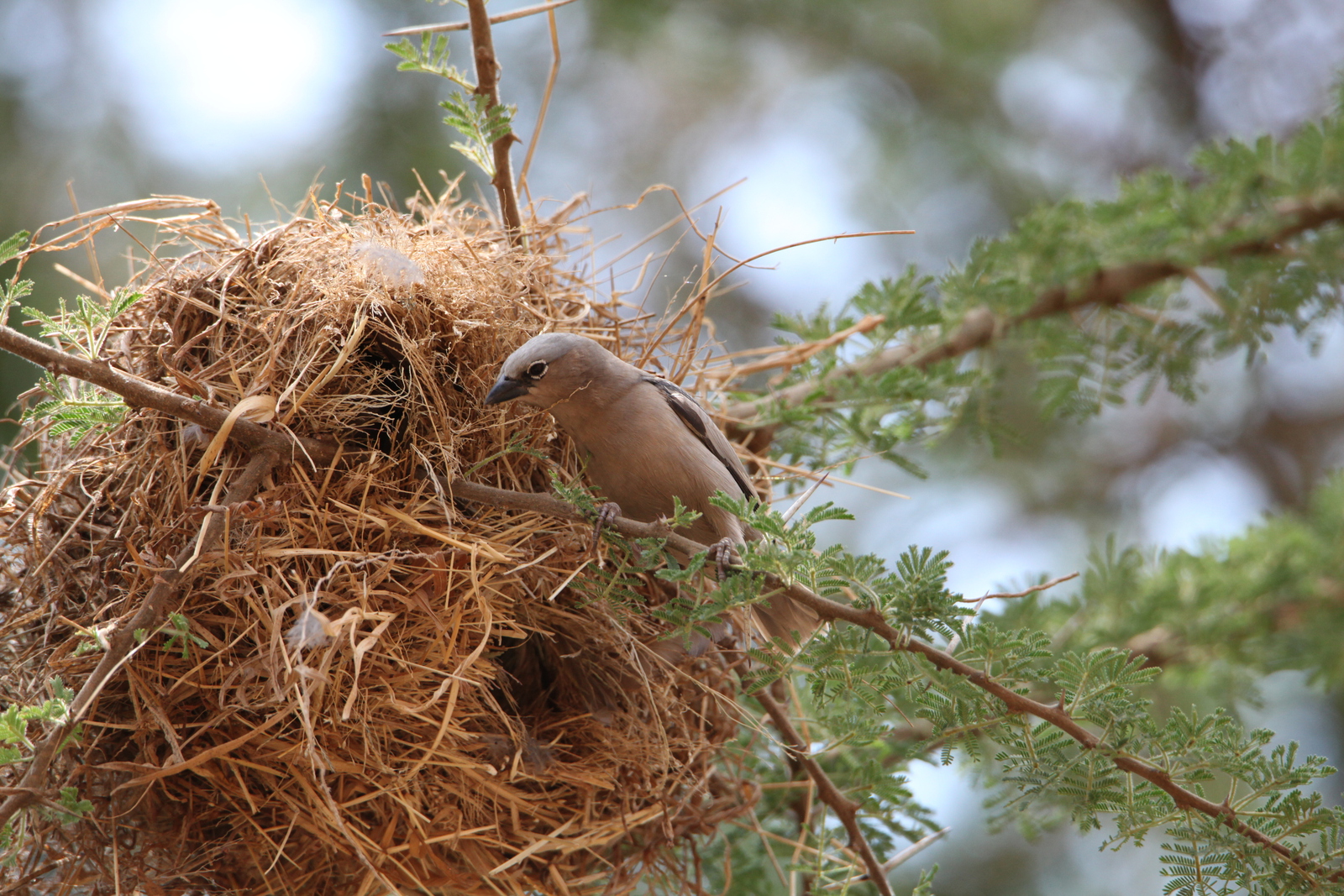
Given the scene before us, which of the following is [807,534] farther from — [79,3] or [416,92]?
[79,3]

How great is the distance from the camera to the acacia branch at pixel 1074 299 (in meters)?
3.79

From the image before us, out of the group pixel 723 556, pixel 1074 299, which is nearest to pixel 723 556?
pixel 723 556

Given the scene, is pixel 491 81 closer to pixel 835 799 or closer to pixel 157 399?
pixel 157 399

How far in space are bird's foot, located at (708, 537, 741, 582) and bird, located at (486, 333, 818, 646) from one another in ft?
0.66

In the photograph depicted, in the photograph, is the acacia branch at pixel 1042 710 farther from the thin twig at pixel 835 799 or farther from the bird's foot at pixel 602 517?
the thin twig at pixel 835 799

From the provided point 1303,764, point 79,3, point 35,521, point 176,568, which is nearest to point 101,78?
point 79,3

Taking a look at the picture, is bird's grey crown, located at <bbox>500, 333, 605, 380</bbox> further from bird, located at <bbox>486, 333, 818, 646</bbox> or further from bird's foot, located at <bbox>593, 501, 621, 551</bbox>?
bird's foot, located at <bbox>593, 501, 621, 551</bbox>

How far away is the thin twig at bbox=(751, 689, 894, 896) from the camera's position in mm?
2727

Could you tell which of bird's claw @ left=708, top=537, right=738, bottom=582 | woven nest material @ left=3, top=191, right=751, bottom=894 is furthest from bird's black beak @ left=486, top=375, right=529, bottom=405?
bird's claw @ left=708, top=537, right=738, bottom=582

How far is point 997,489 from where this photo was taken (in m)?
7.55

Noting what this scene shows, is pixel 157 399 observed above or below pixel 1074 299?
below

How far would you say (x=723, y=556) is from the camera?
2396mm

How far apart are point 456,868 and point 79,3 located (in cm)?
580

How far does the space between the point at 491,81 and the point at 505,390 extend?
82 centimetres
